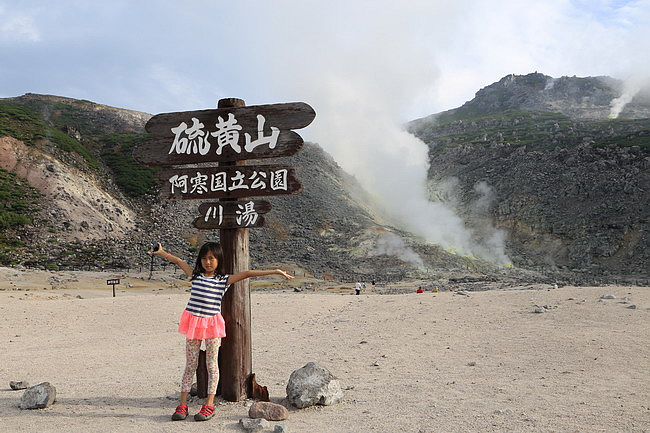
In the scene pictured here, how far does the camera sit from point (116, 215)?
43.3 meters

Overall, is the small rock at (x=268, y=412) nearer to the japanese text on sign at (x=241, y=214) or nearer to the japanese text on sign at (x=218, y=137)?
the japanese text on sign at (x=241, y=214)

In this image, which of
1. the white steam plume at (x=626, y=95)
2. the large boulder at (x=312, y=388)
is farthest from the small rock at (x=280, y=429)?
the white steam plume at (x=626, y=95)

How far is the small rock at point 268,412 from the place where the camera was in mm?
4707

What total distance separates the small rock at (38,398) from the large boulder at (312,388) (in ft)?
8.90

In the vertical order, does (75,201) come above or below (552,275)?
above

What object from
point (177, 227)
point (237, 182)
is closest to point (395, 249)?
point (177, 227)

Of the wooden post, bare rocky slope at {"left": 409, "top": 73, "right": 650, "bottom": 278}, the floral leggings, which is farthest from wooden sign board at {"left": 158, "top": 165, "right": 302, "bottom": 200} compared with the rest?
bare rocky slope at {"left": 409, "top": 73, "right": 650, "bottom": 278}

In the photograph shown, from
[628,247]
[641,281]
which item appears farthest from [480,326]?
[628,247]

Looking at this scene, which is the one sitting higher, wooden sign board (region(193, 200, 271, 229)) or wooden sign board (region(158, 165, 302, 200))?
wooden sign board (region(158, 165, 302, 200))

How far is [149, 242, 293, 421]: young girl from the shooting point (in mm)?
4812

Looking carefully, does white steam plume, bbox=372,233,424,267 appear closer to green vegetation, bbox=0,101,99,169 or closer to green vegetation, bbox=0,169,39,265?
green vegetation, bbox=0,169,39,265

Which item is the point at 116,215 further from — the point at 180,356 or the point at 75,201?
the point at 180,356

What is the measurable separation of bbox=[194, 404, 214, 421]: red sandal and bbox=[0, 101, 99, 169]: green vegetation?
52589 mm

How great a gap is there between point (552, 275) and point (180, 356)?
31.2 metres
